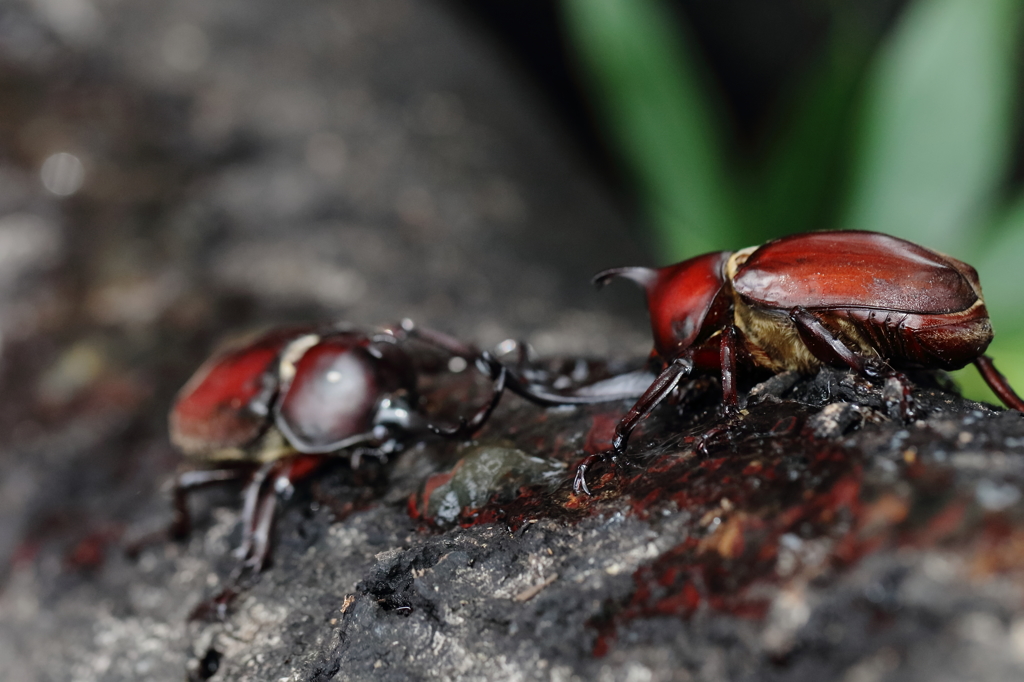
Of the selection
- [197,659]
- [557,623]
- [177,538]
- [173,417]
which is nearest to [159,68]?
[173,417]

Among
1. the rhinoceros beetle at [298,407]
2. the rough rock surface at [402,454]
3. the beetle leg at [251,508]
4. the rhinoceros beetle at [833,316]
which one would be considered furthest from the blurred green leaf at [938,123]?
the beetle leg at [251,508]

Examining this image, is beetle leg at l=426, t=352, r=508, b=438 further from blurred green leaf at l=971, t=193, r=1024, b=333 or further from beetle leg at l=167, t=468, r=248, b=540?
blurred green leaf at l=971, t=193, r=1024, b=333

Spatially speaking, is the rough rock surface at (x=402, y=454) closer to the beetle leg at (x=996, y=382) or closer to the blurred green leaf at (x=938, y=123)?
the beetle leg at (x=996, y=382)

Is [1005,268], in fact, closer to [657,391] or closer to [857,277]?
[857,277]

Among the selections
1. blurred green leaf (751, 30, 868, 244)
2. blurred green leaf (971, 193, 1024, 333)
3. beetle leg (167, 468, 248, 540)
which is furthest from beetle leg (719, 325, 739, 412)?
blurred green leaf (971, 193, 1024, 333)

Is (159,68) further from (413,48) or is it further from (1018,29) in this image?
(1018,29)

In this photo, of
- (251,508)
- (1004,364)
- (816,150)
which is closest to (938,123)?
(816,150)
